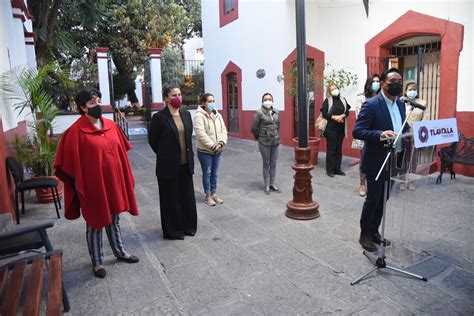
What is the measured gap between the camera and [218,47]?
48.1ft

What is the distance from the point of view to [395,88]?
3.57 m

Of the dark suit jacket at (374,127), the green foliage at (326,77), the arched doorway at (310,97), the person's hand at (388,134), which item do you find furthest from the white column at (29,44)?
the person's hand at (388,134)

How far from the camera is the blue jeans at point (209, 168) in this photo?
18.6 ft

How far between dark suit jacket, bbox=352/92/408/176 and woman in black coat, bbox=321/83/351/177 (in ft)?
11.8

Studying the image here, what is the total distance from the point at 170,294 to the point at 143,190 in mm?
3869

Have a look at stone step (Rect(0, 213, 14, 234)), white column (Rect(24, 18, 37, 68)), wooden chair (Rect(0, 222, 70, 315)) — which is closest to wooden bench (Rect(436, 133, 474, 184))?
wooden chair (Rect(0, 222, 70, 315))

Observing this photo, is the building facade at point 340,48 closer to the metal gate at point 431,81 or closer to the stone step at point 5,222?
the metal gate at point 431,81

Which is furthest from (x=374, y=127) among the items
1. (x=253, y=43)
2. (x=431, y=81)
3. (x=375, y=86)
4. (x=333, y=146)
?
(x=253, y=43)

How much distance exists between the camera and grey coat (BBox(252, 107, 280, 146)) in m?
6.24

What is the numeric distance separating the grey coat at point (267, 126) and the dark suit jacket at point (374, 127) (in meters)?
2.53

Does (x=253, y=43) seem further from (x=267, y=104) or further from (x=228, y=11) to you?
(x=267, y=104)

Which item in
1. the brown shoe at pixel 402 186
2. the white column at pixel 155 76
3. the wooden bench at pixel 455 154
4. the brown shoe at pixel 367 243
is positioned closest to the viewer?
the brown shoe at pixel 402 186

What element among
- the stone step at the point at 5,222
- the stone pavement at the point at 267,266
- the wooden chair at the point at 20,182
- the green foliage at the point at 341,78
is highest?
the green foliage at the point at 341,78

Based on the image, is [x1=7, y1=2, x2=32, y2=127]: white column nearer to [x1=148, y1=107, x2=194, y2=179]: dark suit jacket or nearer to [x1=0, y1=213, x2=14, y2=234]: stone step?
[x1=0, y1=213, x2=14, y2=234]: stone step
